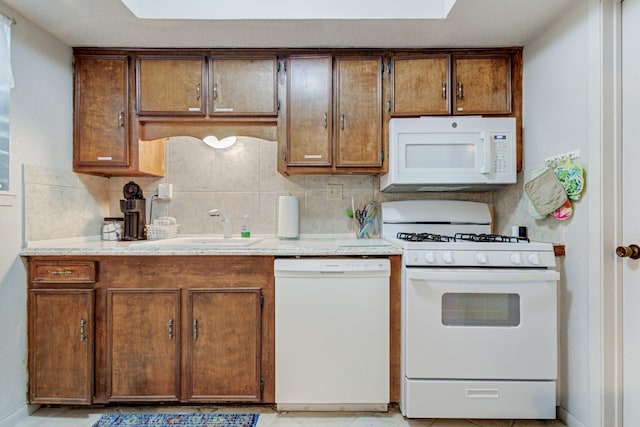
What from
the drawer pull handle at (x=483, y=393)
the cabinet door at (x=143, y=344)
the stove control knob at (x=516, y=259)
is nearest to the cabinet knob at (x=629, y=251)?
the stove control knob at (x=516, y=259)

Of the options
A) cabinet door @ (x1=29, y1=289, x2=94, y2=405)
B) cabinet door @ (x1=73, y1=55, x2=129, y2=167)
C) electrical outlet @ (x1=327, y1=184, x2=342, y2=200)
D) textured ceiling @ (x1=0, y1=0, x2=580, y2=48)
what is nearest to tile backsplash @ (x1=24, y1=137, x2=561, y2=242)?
electrical outlet @ (x1=327, y1=184, x2=342, y2=200)

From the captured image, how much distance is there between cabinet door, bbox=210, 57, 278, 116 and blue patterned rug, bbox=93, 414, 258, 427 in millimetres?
1732

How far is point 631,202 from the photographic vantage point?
4.95ft

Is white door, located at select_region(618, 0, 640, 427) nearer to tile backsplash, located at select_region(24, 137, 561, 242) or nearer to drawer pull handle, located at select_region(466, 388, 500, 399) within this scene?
drawer pull handle, located at select_region(466, 388, 500, 399)

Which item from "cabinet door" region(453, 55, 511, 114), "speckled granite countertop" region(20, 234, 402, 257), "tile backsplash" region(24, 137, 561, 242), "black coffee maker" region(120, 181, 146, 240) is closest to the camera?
"speckled granite countertop" region(20, 234, 402, 257)

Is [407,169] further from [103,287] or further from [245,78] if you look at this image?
[103,287]

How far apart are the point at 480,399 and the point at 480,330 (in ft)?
1.12

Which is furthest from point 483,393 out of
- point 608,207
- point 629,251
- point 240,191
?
point 240,191

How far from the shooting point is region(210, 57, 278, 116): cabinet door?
2182 millimetres

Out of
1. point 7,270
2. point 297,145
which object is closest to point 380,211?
point 297,145

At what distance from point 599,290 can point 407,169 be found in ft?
3.58

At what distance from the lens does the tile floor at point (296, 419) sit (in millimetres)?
1796

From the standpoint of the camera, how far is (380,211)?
8.27ft

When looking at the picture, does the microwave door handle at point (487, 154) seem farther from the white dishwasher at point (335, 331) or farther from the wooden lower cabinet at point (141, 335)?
the wooden lower cabinet at point (141, 335)
